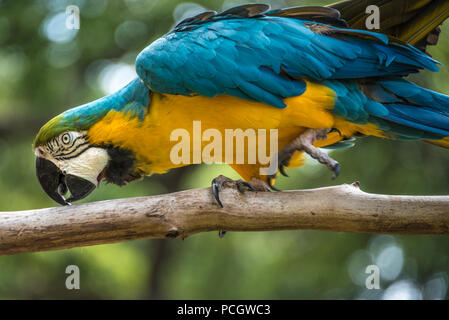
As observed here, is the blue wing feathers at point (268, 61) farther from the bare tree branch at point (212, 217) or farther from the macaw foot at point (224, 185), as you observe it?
the bare tree branch at point (212, 217)

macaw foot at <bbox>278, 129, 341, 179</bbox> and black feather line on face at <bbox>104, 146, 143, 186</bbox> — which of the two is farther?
black feather line on face at <bbox>104, 146, 143, 186</bbox>

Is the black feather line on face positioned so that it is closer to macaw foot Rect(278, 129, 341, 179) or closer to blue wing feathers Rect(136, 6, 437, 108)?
blue wing feathers Rect(136, 6, 437, 108)

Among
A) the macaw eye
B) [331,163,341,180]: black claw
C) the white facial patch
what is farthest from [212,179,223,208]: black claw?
the macaw eye

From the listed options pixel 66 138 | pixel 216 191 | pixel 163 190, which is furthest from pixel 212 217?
pixel 163 190

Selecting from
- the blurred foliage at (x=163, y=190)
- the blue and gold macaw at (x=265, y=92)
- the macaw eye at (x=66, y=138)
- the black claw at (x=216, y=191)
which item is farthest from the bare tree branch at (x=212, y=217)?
the blurred foliage at (x=163, y=190)

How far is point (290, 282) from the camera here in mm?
5105

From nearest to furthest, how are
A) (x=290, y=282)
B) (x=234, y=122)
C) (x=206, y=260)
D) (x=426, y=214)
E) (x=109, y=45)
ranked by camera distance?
(x=426, y=214)
(x=234, y=122)
(x=290, y=282)
(x=109, y=45)
(x=206, y=260)

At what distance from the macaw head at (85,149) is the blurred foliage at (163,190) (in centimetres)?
204

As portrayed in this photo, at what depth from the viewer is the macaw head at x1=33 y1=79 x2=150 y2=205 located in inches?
113

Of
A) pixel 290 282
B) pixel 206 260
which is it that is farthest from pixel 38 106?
pixel 290 282

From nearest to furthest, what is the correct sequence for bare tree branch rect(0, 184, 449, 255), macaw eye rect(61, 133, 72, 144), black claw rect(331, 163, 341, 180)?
bare tree branch rect(0, 184, 449, 255) < black claw rect(331, 163, 341, 180) < macaw eye rect(61, 133, 72, 144)

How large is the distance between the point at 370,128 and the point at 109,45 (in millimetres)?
3602

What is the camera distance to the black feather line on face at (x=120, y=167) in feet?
9.54

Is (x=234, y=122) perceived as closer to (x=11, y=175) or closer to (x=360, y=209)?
(x=360, y=209)
